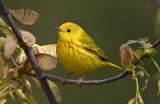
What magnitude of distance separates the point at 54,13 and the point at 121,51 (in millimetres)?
4218

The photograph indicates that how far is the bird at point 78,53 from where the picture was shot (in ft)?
7.57

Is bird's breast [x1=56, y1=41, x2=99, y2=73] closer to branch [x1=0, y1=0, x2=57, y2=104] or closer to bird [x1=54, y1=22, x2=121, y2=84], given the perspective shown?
bird [x1=54, y1=22, x2=121, y2=84]

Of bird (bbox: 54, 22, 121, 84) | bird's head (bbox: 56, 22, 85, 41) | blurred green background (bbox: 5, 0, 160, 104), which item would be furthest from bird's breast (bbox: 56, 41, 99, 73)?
blurred green background (bbox: 5, 0, 160, 104)

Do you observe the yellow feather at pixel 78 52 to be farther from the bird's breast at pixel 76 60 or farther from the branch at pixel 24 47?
the branch at pixel 24 47

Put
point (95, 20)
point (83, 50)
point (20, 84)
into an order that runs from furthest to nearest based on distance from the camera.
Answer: point (95, 20)
point (83, 50)
point (20, 84)

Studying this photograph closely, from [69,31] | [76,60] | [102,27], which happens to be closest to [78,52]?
[76,60]

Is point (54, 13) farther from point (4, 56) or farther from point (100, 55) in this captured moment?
point (4, 56)

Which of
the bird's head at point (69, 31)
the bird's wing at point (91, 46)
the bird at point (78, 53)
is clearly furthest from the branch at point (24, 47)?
the bird's head at point (69, 31)

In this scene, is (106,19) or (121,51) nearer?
(121,51)

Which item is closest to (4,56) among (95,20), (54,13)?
(95,20)

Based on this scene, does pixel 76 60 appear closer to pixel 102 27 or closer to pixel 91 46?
pixel 91 46

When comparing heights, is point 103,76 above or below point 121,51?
below

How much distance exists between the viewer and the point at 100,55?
2297mm

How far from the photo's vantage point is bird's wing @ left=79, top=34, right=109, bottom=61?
2313 mm
